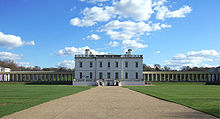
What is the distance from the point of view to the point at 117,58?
223 feet

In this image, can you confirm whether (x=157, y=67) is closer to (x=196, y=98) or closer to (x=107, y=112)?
(x=196, y=98)

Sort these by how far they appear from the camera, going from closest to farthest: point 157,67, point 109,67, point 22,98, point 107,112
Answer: point 107,112 → point 22,98 → point 109,67 → point 157,67

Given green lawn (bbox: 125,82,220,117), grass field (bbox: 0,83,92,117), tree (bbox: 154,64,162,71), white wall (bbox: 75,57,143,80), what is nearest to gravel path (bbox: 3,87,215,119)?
grass field (bbox: 0,83,92,117)

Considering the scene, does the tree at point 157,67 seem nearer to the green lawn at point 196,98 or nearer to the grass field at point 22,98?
the green lawn at point 196,98

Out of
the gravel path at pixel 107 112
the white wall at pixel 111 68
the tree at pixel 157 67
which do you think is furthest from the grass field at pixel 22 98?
the tree at pixel 157 67

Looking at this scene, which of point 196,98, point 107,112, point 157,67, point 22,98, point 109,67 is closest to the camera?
point 107,112

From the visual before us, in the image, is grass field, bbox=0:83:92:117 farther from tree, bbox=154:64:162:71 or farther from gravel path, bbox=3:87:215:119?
tree, bbox=154:64:162:71

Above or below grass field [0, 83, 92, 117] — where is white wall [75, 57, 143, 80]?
above

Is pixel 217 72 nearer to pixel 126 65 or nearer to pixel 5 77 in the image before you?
pixel 126 65

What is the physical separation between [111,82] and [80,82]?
8.44 m

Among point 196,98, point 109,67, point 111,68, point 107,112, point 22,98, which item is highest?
point 109,67

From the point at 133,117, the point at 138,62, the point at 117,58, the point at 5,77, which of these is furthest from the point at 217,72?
the point at 133,117

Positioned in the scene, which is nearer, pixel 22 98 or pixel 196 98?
pixel 22 98

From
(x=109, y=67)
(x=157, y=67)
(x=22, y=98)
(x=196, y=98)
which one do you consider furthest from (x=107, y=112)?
(x=157, y=67)
